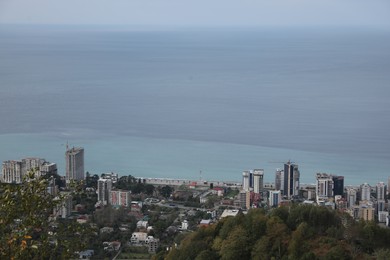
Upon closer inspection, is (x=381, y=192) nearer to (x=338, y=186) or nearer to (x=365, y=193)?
(x=365, y=193)

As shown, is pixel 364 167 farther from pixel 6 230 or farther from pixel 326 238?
pixel 6 230

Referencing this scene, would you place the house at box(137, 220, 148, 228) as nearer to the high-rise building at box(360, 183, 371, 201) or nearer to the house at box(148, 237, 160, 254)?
Answer: the house at box(148, 237, 160, 254)

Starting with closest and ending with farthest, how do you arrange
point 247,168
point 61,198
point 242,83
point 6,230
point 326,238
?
point 6,230, point 61,198, point 326,238, point 247,168, point 242,83

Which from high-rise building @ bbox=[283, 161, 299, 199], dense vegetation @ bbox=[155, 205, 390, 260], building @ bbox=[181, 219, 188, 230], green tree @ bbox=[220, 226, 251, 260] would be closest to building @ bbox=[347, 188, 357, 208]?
high-rise building @ bbox=[283, 161, 299, 199]

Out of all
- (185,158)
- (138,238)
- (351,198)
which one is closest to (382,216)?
(351,198)

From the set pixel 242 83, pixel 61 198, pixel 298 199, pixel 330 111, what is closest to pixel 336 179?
pixel 298 199
